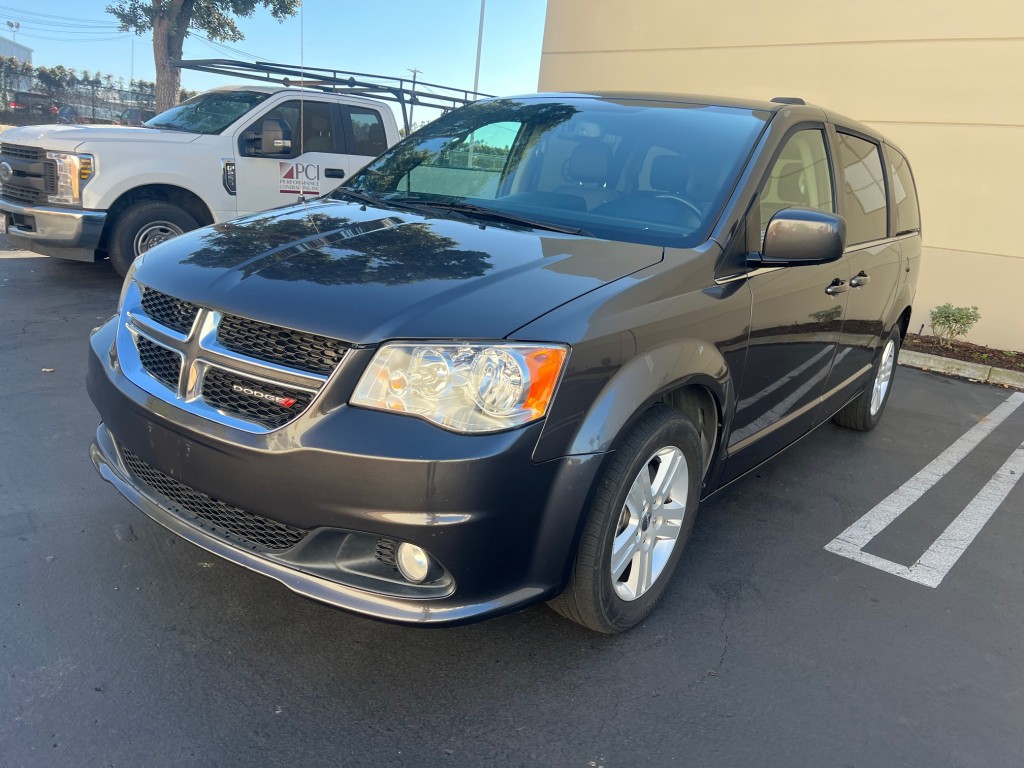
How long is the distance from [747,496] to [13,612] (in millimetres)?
3142

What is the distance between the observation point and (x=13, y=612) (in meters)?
2.56

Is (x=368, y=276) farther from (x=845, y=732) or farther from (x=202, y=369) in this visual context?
(x=845, y=732)

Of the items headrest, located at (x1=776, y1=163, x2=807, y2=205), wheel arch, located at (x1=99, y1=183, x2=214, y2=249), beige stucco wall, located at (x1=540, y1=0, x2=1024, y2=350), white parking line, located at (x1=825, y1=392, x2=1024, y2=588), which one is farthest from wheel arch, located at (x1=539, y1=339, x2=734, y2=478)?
beige stucco wall, located at (x1=540, y1=0, x2=1024, y2=350)

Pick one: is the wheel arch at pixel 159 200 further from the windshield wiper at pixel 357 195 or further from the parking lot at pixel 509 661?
the windshield wiper at pixel 357 195

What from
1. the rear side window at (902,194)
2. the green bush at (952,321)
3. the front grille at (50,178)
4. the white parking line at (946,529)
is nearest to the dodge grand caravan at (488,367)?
the white parking line at (946,529)

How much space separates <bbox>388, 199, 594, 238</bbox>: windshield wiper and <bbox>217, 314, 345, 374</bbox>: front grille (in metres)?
1.13

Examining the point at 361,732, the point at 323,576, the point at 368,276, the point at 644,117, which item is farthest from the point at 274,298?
the point at 644,117

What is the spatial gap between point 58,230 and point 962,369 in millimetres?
7978

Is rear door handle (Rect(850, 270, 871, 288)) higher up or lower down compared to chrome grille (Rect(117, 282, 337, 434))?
higher up

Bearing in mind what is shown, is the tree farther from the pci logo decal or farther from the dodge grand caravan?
the dodge grand caravan

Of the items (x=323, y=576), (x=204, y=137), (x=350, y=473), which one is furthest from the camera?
(x=204, y=137)

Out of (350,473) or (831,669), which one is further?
(831,669)

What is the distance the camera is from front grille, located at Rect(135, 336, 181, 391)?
2.41m

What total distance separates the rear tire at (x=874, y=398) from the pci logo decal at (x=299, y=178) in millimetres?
5373
